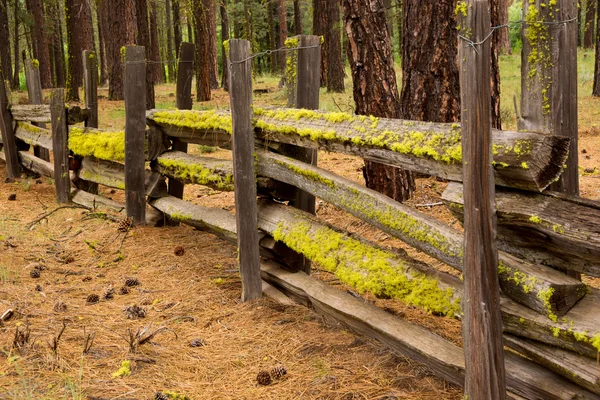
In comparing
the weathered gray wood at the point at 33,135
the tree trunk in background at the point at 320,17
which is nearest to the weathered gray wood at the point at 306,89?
the weathered gray wood at the point at 33,135

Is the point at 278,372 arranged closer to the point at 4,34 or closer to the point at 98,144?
the point at 98,144

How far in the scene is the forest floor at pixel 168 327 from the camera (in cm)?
307

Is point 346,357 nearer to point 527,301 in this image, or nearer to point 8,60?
point 527,301

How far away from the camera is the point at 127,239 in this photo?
5.85 meters

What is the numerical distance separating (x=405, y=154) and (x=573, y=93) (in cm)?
89

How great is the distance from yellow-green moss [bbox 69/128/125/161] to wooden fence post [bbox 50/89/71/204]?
11 centimetres

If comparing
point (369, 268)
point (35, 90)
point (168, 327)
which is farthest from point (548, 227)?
point (35, 90)

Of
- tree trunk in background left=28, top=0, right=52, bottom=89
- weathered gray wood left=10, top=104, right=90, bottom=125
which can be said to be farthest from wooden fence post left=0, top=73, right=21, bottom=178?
tree trunk in background left=28, top=0, right=52, bottom=89

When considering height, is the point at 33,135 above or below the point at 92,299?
above

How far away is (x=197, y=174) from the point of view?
5.26 m

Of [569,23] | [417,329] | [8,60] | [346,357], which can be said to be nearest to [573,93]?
[569,23]

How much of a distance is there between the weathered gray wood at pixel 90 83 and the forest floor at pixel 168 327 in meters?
1.48

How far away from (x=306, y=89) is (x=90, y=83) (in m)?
3.83

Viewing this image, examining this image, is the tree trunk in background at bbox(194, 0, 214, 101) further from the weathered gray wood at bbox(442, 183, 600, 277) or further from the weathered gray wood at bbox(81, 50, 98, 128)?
the weathered gray wood at bbox(442, 183, 600, 277)
